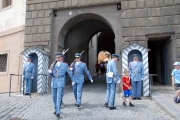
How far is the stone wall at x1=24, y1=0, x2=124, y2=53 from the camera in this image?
8.89 m

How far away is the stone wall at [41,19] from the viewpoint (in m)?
8.89

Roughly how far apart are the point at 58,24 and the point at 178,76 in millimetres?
6319

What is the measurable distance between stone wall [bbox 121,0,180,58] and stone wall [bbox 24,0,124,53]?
1.96m

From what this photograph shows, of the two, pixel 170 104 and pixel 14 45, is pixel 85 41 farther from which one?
pixel 170 104

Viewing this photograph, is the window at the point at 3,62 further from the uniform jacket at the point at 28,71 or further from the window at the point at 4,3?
the uniform jacket at the point at 28,71

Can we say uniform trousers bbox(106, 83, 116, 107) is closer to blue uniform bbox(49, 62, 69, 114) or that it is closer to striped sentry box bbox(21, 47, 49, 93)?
blue uniform bbox(49, 62, 69, 114)

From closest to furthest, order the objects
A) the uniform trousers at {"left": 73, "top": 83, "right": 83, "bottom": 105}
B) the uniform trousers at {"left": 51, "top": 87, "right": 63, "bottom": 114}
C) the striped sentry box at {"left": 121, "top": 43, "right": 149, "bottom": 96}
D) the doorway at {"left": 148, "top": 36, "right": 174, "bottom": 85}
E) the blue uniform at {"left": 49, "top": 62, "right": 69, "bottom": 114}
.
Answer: the uniform trousers at {"left": 51, "top": 87, "right": 63, "bottom": 114}
the blue uniform at {"left": 49, "top": 62, "right": 69, "bottom": 114}
the uniform trousers at {"left": 73, "top": 83, "right": 83, "bottom": 105}
the striped sentry box at {"left": 121, "top": 43, "right": 149, "bottom": 96}
the doorway at {"left": 148, "top": 36, "right": 174, "bottom": 85}

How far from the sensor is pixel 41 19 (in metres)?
9.20

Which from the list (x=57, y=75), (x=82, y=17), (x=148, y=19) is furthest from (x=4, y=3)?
(x=57, y=75)

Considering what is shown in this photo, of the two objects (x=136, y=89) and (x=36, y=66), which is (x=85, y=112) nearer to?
(x=136, y=89)

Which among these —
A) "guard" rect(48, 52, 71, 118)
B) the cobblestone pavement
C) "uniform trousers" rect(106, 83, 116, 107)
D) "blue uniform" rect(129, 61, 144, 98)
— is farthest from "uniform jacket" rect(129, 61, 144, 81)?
"guard" rect(48, 52, 71, 118)

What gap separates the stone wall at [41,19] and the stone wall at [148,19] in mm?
1963

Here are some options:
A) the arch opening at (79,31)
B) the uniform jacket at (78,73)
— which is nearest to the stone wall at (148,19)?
the arch opening at (79,31)

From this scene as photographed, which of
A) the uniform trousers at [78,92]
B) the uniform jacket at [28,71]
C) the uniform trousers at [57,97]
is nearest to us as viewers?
the uniform trousers at [57,97]
